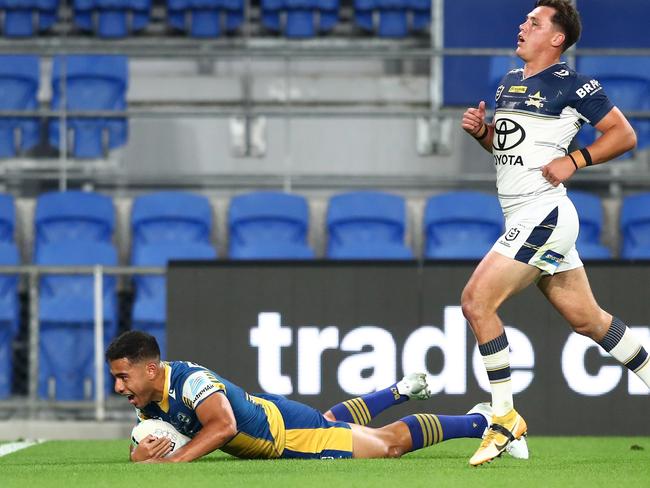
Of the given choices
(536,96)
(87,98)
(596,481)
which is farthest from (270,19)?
(596,481)

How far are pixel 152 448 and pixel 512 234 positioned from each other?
206 centimetres

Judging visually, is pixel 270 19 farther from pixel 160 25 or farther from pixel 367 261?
pixel 367 261

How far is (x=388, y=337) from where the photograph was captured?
921 centimetres

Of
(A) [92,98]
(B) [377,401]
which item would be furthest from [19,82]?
(B) [377,401]

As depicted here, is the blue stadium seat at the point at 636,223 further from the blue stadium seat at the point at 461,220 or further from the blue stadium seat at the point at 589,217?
the blue stadium seat at the point at 461,220

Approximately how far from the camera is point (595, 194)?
1231 centimetres

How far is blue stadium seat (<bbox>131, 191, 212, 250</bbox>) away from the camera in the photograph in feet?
38.6

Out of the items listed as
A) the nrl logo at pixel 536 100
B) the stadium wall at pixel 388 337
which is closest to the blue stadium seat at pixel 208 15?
the stadium wall at pixel 388 337

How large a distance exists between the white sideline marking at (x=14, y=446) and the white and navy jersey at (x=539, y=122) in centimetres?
358

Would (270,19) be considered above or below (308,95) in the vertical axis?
above

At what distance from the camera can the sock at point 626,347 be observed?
21.6 feet

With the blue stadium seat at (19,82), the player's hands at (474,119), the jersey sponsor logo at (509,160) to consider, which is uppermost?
the blue stadium seat at (19,82)

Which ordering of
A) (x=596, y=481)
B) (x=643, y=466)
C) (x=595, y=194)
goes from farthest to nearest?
1. (x=595, y=194)
2. (x=643, y=466)
3. (x=596, y=481)

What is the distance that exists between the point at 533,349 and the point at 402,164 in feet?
13.2
